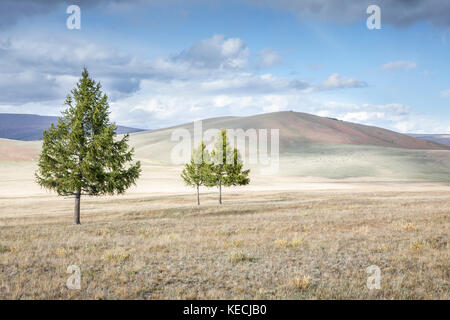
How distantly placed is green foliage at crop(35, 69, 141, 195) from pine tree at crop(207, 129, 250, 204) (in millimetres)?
17354

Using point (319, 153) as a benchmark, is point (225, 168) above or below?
below

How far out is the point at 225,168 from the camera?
41.2m

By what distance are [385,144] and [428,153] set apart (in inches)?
1766

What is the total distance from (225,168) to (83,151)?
66.8 feet

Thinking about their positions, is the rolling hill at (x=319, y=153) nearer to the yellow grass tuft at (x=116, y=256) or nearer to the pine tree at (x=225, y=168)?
the pine tree at (x=225, y=168)

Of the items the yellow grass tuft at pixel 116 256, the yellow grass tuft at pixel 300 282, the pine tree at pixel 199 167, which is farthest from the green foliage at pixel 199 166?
the yellow grass tuft at pixel 300 282

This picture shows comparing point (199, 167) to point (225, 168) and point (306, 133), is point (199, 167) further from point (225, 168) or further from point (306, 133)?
point (306, 133)

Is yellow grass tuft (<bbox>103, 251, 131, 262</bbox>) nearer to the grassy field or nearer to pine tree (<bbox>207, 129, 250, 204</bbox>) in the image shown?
the grassy field

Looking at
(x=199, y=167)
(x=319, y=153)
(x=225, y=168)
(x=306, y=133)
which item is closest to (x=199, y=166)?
(x=199, y=167)

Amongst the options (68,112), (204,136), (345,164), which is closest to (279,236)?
(68,112)

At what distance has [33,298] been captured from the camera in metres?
7.15

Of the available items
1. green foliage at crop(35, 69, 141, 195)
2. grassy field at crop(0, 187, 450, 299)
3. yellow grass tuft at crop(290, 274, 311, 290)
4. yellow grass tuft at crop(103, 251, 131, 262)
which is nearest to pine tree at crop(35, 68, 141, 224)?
green foliage at crop(35, 69, 141, 195)

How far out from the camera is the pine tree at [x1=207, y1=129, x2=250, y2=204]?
4069 cm
